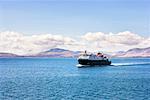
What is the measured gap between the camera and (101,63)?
151500mm

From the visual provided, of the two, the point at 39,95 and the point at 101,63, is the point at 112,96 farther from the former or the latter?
the point at 101,63

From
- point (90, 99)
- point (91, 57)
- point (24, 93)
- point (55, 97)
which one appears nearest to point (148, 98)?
point (90, 99)

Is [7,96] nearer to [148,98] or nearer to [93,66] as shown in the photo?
[148,98]

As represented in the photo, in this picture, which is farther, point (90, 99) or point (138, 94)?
point (138, 94)

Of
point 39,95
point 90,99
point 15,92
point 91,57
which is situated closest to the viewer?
point 90,99

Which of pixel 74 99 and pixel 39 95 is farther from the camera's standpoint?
pixel 39 95

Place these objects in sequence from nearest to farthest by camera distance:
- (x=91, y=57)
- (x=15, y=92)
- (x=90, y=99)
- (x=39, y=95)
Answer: (x=90, y=99), (x=39, y=95), (x=15, y=92), (x=91, y=57)

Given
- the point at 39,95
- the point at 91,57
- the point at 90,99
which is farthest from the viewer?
the point at 91,57

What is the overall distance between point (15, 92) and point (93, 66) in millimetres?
91270

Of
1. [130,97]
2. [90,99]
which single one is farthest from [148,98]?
[90,99]

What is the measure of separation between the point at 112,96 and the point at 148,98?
16.4 ft

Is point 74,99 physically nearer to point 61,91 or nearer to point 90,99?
point 90,99

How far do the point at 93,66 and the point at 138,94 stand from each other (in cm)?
9261

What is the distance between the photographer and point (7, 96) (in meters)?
51.8
